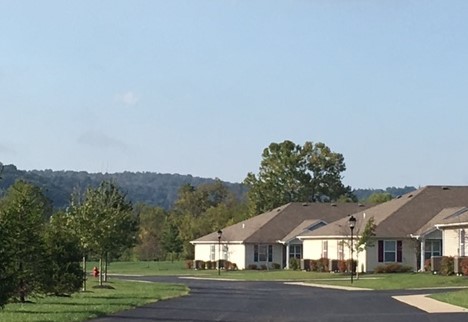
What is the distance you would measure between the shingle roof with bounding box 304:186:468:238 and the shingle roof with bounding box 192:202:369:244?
10.2 m

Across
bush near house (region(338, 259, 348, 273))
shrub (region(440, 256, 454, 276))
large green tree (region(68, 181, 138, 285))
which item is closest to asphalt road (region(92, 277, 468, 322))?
large green tree (region(68, 181, 138, 285))

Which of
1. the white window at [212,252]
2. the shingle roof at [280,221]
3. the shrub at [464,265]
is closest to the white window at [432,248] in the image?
the shrub at [464,265]

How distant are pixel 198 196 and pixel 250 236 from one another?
59246mm

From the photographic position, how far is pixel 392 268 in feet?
212

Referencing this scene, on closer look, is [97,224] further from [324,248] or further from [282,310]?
[324,248]

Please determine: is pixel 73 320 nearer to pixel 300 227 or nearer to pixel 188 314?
pixel 188 314

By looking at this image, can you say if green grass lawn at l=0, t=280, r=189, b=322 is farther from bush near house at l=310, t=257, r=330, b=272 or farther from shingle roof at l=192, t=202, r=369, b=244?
shingle roof at l=192, t=202, r=369, b=244

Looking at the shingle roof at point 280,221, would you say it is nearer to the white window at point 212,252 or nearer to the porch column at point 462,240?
the white window at point 212,252

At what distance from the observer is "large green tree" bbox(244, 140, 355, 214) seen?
11688cm

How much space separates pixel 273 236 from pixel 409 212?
19129 mm

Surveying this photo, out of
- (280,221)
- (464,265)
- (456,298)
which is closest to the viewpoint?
(456,298)

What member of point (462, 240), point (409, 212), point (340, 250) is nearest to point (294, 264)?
point (340, 250)

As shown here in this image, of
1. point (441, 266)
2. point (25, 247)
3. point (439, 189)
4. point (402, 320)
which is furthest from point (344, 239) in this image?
point (402, 320)

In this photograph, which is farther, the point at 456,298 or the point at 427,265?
the point at 427,265
